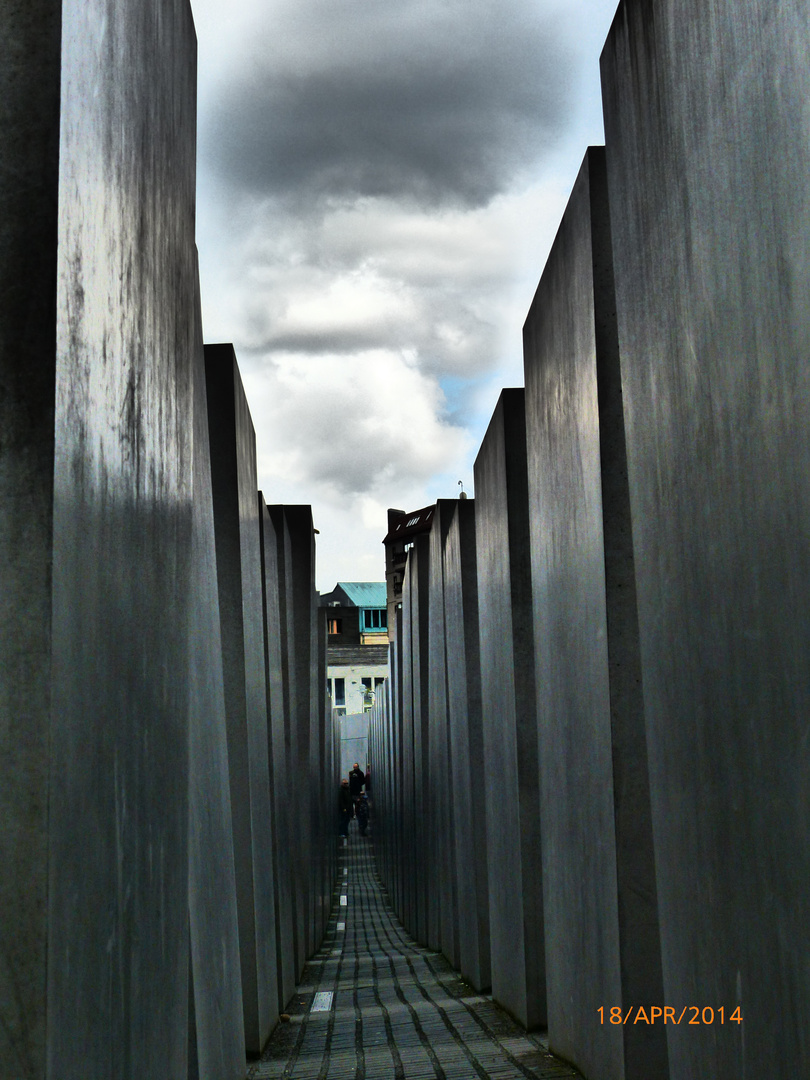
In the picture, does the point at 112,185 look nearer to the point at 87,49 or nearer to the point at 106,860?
the point at 87,49

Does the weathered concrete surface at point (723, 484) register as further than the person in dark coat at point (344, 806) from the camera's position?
No

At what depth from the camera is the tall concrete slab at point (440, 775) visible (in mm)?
11969

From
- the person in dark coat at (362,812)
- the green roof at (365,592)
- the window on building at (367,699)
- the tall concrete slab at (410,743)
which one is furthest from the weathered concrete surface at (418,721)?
the green roof at (365,592)

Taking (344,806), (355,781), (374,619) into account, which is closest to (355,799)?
(344,806)

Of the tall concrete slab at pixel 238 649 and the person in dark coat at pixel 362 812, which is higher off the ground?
the tall concrete slab at pixel 238 649

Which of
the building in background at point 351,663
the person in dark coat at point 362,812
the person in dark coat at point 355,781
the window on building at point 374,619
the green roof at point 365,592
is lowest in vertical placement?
the person in dark coat at point 362,812

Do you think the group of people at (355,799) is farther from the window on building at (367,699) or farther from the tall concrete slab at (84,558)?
the tall concrete slab at (84,558)

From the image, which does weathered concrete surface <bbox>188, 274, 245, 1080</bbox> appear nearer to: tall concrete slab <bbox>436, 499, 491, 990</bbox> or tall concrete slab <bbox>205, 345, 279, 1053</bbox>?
tall concrete slab <bbox>205, 345, 279, 1053</bbox>

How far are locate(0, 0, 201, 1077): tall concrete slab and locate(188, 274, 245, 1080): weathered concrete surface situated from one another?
2.16ft

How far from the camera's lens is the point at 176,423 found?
406 cm

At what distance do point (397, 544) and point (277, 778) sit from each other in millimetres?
53627

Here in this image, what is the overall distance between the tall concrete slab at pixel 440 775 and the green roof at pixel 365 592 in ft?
232

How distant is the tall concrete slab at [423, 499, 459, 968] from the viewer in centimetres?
1197

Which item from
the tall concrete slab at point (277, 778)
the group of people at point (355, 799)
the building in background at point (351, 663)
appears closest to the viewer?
the tall concrete slab at point (277, 778)
